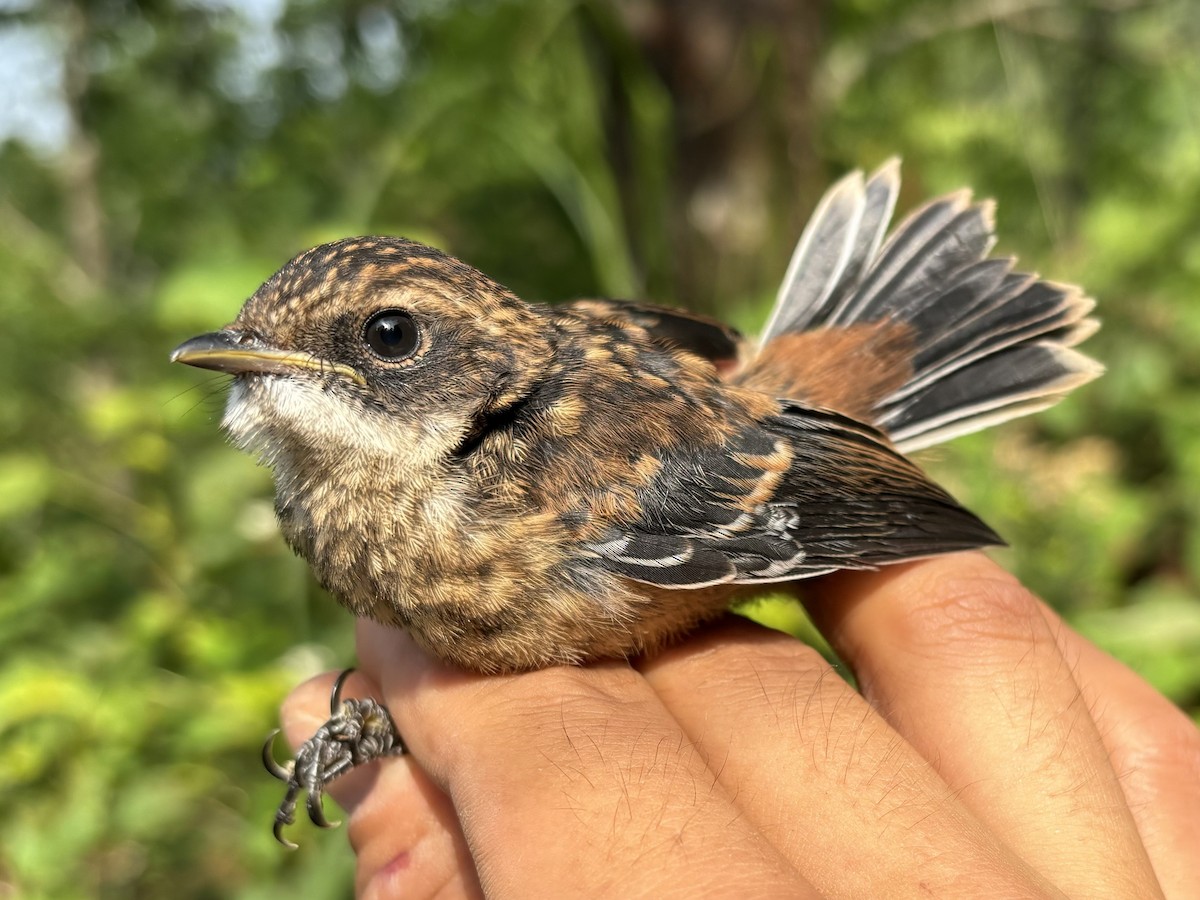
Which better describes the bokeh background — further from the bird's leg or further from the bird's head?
the bird's leg

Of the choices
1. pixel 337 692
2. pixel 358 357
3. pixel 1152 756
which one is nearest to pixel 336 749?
pixel 337 692

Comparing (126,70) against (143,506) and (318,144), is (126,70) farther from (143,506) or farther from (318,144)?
(143,506)

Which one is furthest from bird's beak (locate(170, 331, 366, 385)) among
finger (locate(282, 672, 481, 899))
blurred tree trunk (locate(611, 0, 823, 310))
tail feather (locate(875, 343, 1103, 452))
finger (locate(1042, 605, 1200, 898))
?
blurred tree trunk (locate(611, 0, 823, 310))

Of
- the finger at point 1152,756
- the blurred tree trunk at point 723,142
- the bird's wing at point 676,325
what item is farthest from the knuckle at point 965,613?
the blurred tree trunk at point 723,142

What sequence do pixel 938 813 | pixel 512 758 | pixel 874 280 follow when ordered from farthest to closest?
pixel 874 280, pixel 512 758, pixel 938 813

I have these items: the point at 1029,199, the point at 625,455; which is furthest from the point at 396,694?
the point at 1029,199

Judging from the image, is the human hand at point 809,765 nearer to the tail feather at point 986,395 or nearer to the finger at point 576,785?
the finger at point 576,785

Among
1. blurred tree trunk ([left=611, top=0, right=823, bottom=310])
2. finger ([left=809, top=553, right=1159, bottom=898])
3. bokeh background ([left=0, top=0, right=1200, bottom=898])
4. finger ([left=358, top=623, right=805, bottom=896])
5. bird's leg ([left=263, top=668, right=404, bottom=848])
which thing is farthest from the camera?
blurred tree trunk ([left=611, top=0, right=823, bottom=310])
